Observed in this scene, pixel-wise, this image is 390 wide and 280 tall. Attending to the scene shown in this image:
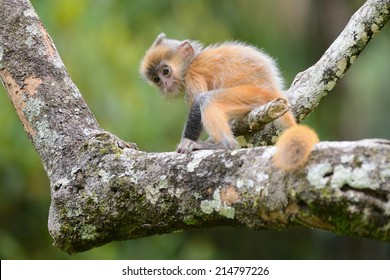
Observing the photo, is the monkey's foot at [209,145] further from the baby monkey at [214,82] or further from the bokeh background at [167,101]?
the bokeh background at [167,101]

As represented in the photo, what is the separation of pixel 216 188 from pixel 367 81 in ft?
35.9

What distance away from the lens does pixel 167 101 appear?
5.56 metres

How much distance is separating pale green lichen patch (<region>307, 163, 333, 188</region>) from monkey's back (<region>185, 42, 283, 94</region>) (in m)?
2.02

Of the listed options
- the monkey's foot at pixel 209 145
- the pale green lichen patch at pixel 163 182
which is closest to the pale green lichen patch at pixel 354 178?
the pale green lichen patch at pixel 163 182

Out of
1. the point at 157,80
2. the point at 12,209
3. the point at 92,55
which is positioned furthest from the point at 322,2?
the point at 157,80

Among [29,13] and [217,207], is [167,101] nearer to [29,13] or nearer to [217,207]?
[29,13]

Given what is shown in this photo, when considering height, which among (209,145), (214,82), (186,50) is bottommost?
(209,145)

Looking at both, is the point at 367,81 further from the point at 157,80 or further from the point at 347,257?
the point at 157,80

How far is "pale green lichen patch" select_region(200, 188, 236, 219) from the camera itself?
3.27 metres

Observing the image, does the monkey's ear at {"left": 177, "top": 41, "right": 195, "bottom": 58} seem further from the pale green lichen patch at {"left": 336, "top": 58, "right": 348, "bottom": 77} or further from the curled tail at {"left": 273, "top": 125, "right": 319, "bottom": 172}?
the curled tail at {"left": 273, "top": 125, "right": 319, "bottom": 172}

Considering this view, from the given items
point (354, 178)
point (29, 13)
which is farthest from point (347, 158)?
point (29, 13)

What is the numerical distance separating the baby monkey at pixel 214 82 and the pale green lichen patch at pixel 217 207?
87cm

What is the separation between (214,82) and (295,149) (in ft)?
6.88

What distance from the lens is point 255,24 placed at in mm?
12859
